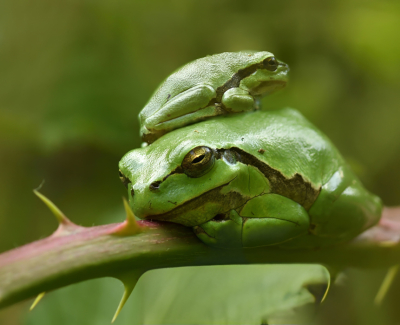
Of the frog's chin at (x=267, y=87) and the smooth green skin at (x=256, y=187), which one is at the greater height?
the frog's chin at (x=267, y=87)

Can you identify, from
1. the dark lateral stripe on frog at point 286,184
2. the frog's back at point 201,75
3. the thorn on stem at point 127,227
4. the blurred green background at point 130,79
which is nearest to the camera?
the thorn on stem at point 127,227

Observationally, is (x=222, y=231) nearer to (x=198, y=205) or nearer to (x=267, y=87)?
(x=198, y=205)

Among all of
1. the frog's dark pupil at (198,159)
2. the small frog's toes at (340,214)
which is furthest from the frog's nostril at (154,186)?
the small frog's toes at (340,214)

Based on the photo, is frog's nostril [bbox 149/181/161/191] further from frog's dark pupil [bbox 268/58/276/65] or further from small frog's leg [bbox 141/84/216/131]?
frog's dark pupil [bbox 268/58/276/65]

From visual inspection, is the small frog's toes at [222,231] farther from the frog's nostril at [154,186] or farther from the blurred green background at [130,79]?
the blurred green background at [130,79]

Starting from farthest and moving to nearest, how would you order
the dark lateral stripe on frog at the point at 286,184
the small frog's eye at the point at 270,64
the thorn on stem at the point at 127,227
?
the small frog's eye at the point at 270,64, the dark lateral stripe on frog at the point at 286,184, the thorn on stem at the point at 127,227

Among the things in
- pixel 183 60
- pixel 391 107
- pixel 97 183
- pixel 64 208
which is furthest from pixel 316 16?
pixel 64 208
